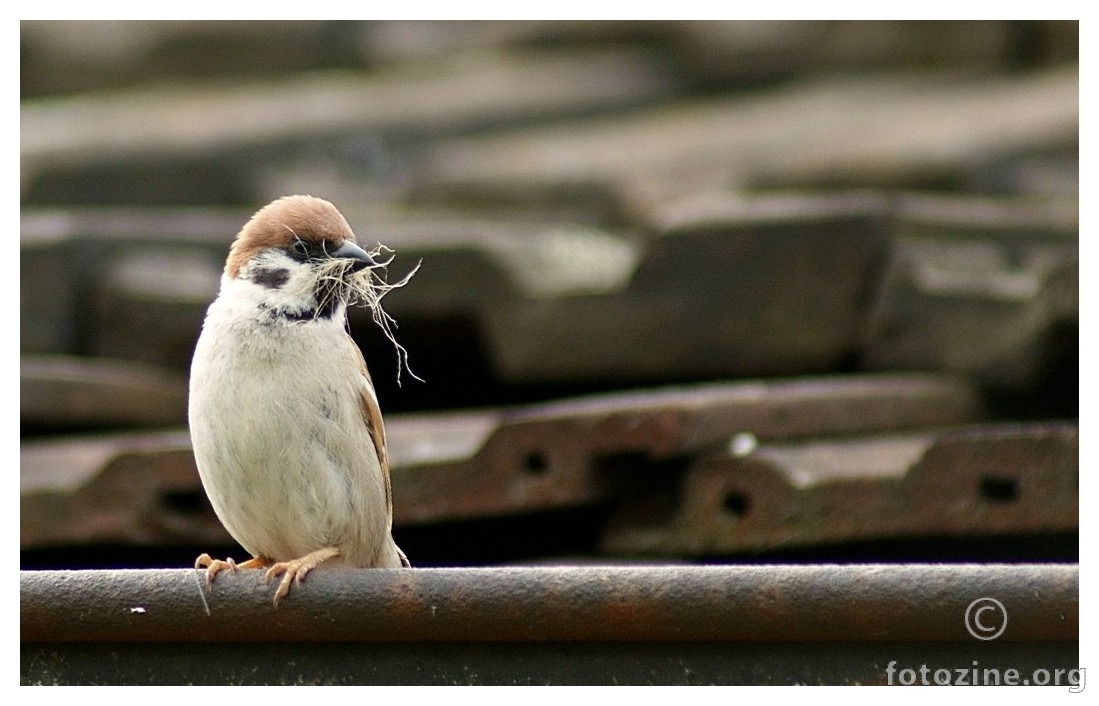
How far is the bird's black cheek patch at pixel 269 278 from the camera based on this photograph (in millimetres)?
2695

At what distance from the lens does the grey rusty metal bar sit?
1.77 metres

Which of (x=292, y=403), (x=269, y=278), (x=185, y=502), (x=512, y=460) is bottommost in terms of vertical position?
(x=185, y=502)

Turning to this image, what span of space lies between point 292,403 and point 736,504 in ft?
2.59

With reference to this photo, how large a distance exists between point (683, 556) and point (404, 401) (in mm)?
1091

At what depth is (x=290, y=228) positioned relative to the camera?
2670 millimetres

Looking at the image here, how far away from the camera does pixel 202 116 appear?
18.1 ft

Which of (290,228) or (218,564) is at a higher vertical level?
(290,228)

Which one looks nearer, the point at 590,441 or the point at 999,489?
the point at 999,489

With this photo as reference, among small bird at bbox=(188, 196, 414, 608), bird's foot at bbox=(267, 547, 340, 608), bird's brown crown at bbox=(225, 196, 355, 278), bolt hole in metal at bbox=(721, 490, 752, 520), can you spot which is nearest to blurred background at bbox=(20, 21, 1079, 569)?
bolt hole in metal at bbox=(721, 490, 752, 520)

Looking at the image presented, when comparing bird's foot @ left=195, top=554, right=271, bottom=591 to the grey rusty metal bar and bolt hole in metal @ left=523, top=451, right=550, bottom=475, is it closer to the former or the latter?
the grey rusty metal bar

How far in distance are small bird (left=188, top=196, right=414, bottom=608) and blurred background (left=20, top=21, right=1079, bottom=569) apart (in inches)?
6.1

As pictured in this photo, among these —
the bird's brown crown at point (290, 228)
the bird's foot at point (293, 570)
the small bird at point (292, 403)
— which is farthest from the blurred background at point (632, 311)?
the bird's brown crown at point (290, 228)

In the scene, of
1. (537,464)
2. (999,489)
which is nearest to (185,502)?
(537,464)

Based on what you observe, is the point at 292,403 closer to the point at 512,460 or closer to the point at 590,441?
the point at 512,460
